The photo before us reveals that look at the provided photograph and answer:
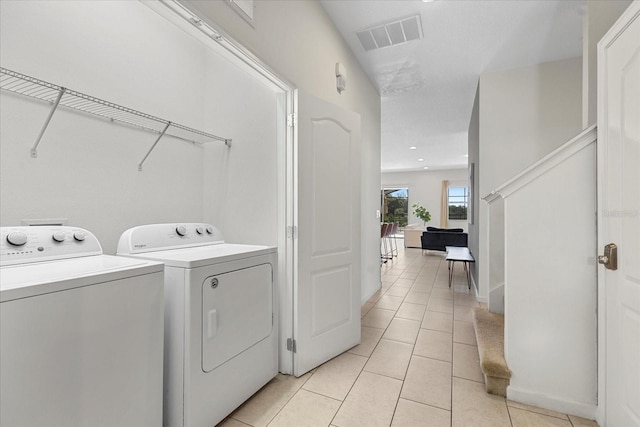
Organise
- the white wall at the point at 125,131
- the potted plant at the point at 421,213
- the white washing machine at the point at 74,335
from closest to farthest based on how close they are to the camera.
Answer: the white washing machine at the point at 74,335, the white wall at the point at 125,131, the potted plant at the point at 421,213

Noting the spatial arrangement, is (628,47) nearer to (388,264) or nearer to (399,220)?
(388,264)

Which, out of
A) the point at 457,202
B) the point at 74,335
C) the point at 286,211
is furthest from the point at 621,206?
the point at 457,202

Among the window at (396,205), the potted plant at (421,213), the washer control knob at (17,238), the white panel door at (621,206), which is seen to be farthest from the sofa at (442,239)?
the washer control knob at (17,238)

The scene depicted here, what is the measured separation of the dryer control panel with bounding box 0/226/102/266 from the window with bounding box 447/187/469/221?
11.5 meters

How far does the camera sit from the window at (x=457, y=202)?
36.2 ft

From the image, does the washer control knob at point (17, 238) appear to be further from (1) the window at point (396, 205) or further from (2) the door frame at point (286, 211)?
(1) the window at point (396, 205)

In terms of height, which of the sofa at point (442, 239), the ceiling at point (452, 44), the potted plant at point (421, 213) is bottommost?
the sofa at point (442, 239)

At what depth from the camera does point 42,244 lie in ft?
4.35

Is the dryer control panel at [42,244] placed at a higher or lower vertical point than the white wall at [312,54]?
lower

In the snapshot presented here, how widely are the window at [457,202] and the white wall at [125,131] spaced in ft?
34.5

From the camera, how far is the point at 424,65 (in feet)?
11.3

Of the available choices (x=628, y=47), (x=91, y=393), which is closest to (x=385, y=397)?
(x=91, y=393)

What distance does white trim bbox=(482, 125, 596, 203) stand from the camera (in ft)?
5.24

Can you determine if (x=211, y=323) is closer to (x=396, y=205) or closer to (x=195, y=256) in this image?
(x=195, y=256)
